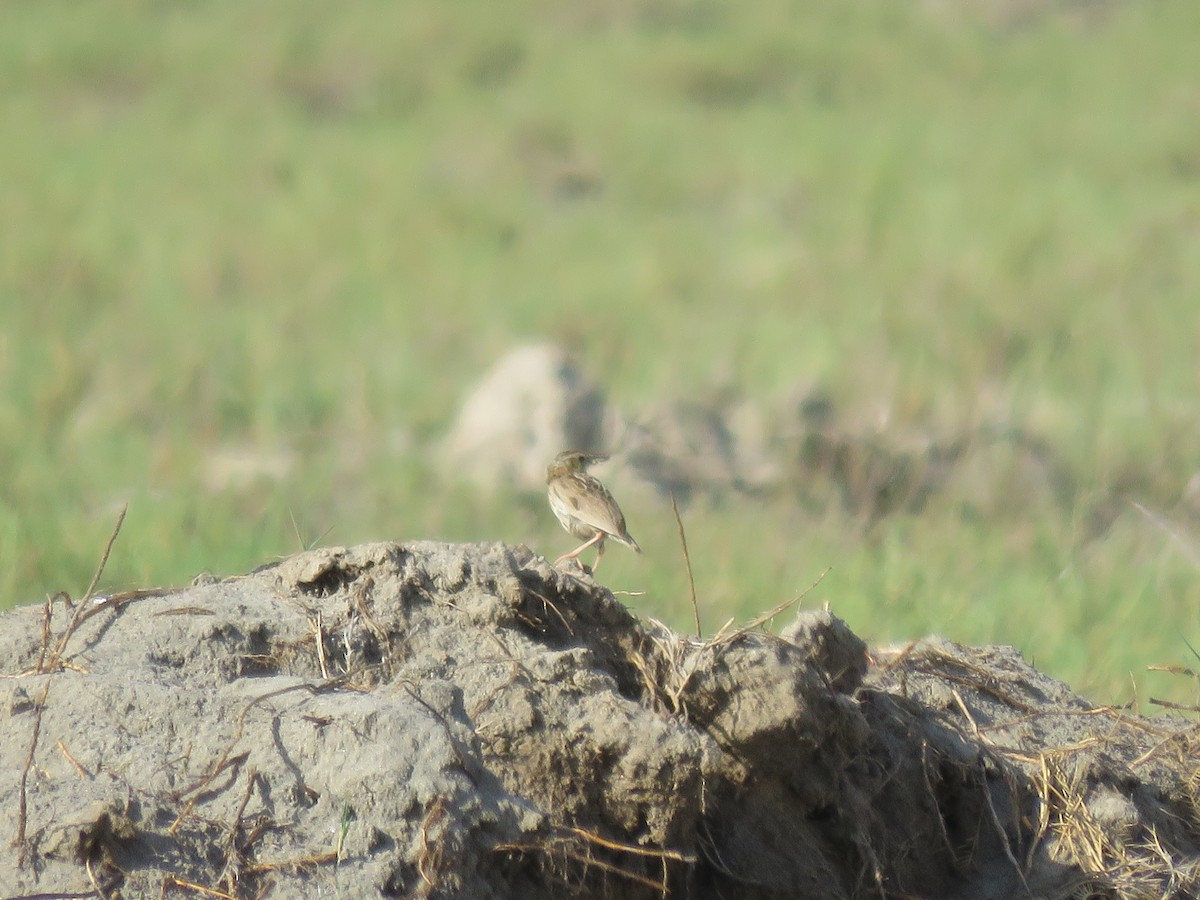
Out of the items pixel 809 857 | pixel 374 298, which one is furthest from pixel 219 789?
pixel 374 298

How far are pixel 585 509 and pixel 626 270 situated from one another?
8.66 m

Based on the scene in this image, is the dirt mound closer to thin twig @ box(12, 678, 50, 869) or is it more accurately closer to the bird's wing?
thin twig @ box(12, 678, 50, 869)

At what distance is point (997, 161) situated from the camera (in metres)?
15.0

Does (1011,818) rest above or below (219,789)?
below

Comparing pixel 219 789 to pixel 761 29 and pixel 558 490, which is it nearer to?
pixel 558 490

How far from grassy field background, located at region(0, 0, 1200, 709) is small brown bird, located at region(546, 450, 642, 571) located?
1300mm

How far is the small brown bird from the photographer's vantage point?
4285mm

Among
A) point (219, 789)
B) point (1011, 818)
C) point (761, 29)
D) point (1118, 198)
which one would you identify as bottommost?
point (761, 29)

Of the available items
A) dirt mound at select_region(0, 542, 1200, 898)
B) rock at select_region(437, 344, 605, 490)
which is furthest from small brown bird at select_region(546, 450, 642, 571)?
rock at select_region(437, 344, 605, 490)

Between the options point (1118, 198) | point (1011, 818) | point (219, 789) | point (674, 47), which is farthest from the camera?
→ point (674, 47)

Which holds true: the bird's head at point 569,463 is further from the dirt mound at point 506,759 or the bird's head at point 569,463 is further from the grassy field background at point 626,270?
the grassy field background at point 626,270

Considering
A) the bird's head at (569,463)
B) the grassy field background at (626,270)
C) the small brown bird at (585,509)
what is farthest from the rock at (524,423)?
the small brown bird at (585,509)

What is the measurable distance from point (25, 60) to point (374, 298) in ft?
22.1

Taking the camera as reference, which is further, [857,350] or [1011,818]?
[857,350]
